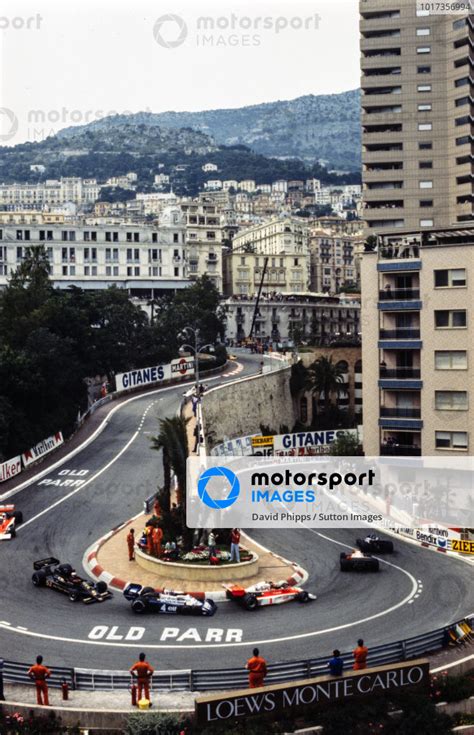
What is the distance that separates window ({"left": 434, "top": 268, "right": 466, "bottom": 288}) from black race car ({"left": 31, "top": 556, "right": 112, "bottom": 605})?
31.1 metres

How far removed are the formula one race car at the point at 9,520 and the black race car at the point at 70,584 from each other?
6582mm

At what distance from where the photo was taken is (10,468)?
52.7 m

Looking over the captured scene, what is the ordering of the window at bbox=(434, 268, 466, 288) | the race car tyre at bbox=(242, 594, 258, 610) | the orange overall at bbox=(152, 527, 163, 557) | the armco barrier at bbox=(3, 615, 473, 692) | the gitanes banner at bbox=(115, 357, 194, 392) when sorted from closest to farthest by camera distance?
the armco barrier at bbox=(3, 615, 473, 692)
the race car tyre at bbox=(242, 594, 258, 610)
the orange overall at bbox=(152, 527, 163, 557)
the window at bbox=(434, 268, 466, 288)
the gitanes banner at bbox=(115, 357, 194, 392)

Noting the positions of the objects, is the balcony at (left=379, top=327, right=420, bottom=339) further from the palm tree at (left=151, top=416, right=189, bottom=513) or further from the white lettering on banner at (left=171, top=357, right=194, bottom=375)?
the white lettering on banner at (left=171, top=357, right=194, bottom=375)

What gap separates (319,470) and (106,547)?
72.2 feet

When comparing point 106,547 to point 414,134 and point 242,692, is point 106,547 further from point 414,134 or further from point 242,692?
point 414,134

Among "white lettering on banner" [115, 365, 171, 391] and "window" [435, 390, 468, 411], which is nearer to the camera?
"window" [435, 390, 468, 411]

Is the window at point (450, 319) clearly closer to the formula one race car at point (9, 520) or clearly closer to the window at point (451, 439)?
the window at point (451, 439)

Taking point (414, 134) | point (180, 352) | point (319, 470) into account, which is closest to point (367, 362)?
point (319, 470)

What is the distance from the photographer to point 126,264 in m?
125

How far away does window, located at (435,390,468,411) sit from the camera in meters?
52.5

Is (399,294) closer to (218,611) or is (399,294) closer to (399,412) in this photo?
(399,412)

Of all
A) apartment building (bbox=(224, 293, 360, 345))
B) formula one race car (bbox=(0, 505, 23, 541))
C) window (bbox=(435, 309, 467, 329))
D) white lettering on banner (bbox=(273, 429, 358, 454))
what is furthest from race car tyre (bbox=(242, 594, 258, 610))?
apartment building (bbox=(224, 293, 360, 345))

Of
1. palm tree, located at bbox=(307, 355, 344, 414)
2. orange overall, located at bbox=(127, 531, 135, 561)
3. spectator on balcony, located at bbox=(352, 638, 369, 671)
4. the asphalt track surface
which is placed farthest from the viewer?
palm tree, located at bbox=(307, 355, 344, 414)
